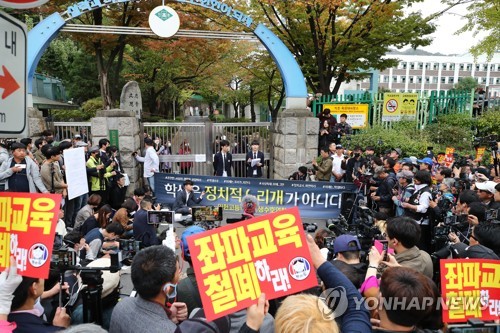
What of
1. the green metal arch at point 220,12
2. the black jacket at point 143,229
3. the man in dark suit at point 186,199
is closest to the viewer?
the black jacket at point 143,229

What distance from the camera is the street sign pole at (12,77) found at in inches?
95.0

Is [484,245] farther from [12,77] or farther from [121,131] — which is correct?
[121,131]

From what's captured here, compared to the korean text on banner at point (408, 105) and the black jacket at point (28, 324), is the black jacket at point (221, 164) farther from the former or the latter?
the black jacket at point (28, 324)

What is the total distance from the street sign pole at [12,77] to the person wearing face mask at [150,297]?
116 cm

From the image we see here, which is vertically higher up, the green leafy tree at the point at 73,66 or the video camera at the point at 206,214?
the green leafy tree at the point at 73,66

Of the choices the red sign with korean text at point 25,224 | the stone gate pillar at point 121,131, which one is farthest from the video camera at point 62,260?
the stone gate pillar at point 121,131

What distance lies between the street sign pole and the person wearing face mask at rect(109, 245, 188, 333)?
1.16m

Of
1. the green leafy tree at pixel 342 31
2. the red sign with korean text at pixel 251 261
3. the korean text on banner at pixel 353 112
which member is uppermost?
the green leafy tree at pixel 342 31

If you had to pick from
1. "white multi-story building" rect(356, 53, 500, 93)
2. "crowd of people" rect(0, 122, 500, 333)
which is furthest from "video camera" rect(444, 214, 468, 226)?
"white multi-story building" rect(356, 53, 500, 93)

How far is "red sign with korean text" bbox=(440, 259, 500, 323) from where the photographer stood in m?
2.89

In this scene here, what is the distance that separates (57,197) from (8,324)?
3.20ft

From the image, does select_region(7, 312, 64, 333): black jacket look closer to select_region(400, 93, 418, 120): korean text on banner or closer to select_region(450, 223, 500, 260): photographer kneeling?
select_region(450, 223, 500, 260): photographer kneeling

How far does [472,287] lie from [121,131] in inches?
408

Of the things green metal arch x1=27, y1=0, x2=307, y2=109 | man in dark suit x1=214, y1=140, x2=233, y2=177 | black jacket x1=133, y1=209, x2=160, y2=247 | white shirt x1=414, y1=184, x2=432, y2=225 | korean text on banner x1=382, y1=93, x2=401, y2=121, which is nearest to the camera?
black jacket x1=133, y1=209, x2=160, y2=247
